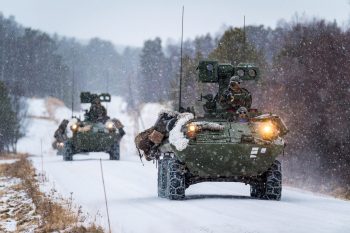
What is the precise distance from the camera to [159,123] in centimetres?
1484

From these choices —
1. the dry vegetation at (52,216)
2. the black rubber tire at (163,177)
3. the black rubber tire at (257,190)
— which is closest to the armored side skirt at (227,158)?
the black rubber tire at (257,190)

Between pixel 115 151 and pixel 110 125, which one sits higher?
pixel 110 125

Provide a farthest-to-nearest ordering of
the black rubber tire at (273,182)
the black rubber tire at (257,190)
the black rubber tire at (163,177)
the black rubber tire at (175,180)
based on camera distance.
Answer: the black rubber tire at (163,177)
the black rubber tire at (257,190)
the black rubber tire at (273,182)
the black rubber tire at (175,180)

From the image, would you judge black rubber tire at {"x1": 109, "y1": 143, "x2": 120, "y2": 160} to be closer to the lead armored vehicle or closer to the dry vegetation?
the dry vegetation

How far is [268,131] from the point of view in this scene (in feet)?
44.4

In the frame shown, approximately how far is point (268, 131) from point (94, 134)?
1880 cm

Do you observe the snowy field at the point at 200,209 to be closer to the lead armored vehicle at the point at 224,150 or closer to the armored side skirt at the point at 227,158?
the lead armored vehicle at the point at 224,150

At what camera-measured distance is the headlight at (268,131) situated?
1349 cm

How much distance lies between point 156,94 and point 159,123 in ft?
346

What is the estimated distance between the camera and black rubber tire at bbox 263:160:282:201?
1374 cm

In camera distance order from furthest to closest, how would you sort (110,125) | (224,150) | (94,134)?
(110,125), (94,134), (224,150)

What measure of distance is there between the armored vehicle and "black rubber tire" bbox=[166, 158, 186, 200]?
1828 centimetres

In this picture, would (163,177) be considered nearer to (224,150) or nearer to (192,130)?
(192,130)

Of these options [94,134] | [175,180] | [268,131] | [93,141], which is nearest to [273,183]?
[268,131]
